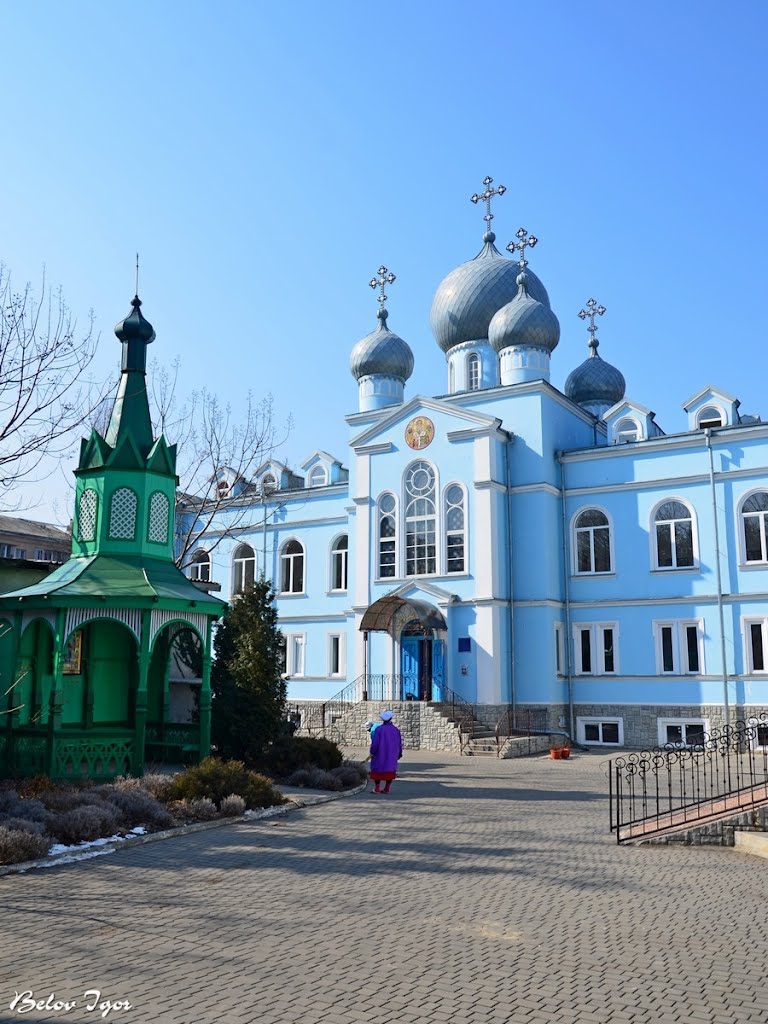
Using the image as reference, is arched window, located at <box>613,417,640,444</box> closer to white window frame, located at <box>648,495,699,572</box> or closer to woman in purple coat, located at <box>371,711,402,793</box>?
white window frame, located at <box>648,495,699,572</box>

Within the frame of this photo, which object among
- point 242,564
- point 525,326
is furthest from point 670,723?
point 242,564

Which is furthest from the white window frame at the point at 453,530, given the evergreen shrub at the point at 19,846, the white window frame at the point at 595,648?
the evergreen shrub at the point at 19,846

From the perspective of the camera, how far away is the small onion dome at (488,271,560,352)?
28.7 metres

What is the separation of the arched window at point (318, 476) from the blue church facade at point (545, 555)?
3.57 m

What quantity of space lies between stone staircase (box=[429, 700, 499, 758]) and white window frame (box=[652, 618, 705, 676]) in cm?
512

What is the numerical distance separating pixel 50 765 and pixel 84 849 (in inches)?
159

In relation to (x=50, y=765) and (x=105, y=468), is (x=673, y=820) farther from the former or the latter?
(x=105, y=468)

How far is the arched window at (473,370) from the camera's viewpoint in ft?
105

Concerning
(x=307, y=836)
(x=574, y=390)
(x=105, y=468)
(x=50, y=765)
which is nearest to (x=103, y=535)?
(x=105, y=468)

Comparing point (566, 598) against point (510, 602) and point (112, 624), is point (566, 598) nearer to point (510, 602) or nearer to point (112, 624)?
point (510, 602)

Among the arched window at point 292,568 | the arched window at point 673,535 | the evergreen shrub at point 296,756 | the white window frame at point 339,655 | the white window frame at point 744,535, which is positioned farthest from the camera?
the arched window at point 292,568

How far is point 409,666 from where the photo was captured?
27734 mm

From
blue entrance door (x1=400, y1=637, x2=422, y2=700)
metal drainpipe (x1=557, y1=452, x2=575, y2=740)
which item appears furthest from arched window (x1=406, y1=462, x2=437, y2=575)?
metal drainpipe (x1=557, y1=452, x2=575, y2=740)

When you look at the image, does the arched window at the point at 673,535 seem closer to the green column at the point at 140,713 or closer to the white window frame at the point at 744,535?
the white window frame at the point at 744,535
